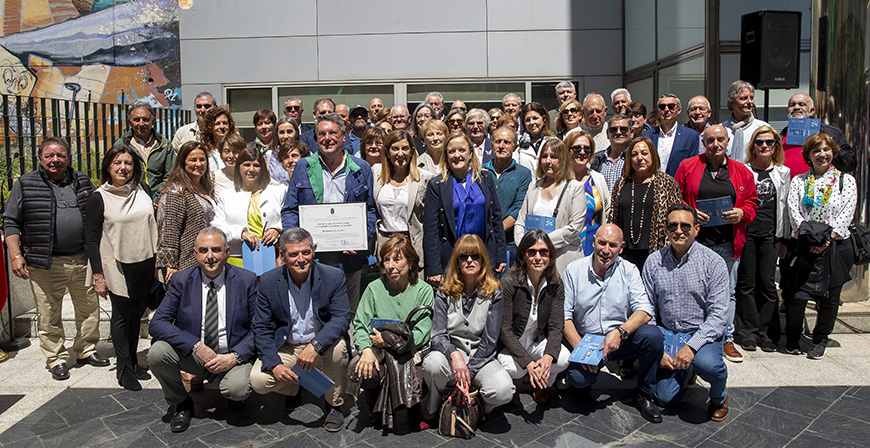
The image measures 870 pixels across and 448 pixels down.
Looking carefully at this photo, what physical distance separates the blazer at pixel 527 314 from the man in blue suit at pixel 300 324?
44.8 inches

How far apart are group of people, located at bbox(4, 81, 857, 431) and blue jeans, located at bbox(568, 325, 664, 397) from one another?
0.04 feet

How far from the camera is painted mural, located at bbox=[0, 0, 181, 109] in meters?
12.5

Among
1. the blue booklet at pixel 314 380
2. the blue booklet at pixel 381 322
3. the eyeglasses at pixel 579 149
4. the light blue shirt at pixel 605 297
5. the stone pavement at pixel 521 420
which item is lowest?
the stone pavement at pixel 521 420

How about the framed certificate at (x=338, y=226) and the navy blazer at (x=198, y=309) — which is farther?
the framed certificate at (x=338, y=226)

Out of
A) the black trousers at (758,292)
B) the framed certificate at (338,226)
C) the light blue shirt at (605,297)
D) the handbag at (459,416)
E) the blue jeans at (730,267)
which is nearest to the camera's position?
the handbag at (459,416)

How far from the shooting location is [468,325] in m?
4.61

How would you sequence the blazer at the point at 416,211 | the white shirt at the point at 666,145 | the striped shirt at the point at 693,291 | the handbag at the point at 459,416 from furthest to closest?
the white shirt at the point at 666,145 < the blazer at the point at 416,211 < the striped shirt at the point at 693,291 < the handbag at the point at 459,416

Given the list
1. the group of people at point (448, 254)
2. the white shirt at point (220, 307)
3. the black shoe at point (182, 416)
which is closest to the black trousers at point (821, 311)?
the group of people at point (448, 254)

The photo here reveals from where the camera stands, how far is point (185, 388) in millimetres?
4668

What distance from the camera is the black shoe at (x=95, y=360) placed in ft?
19.2

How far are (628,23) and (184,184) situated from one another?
9.28 metres

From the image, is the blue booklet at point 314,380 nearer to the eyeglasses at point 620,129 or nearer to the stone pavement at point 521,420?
the stone pavement at point 521,420

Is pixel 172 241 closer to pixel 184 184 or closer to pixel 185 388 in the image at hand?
pixel 184 184

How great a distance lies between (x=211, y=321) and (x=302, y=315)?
2.03 ft
